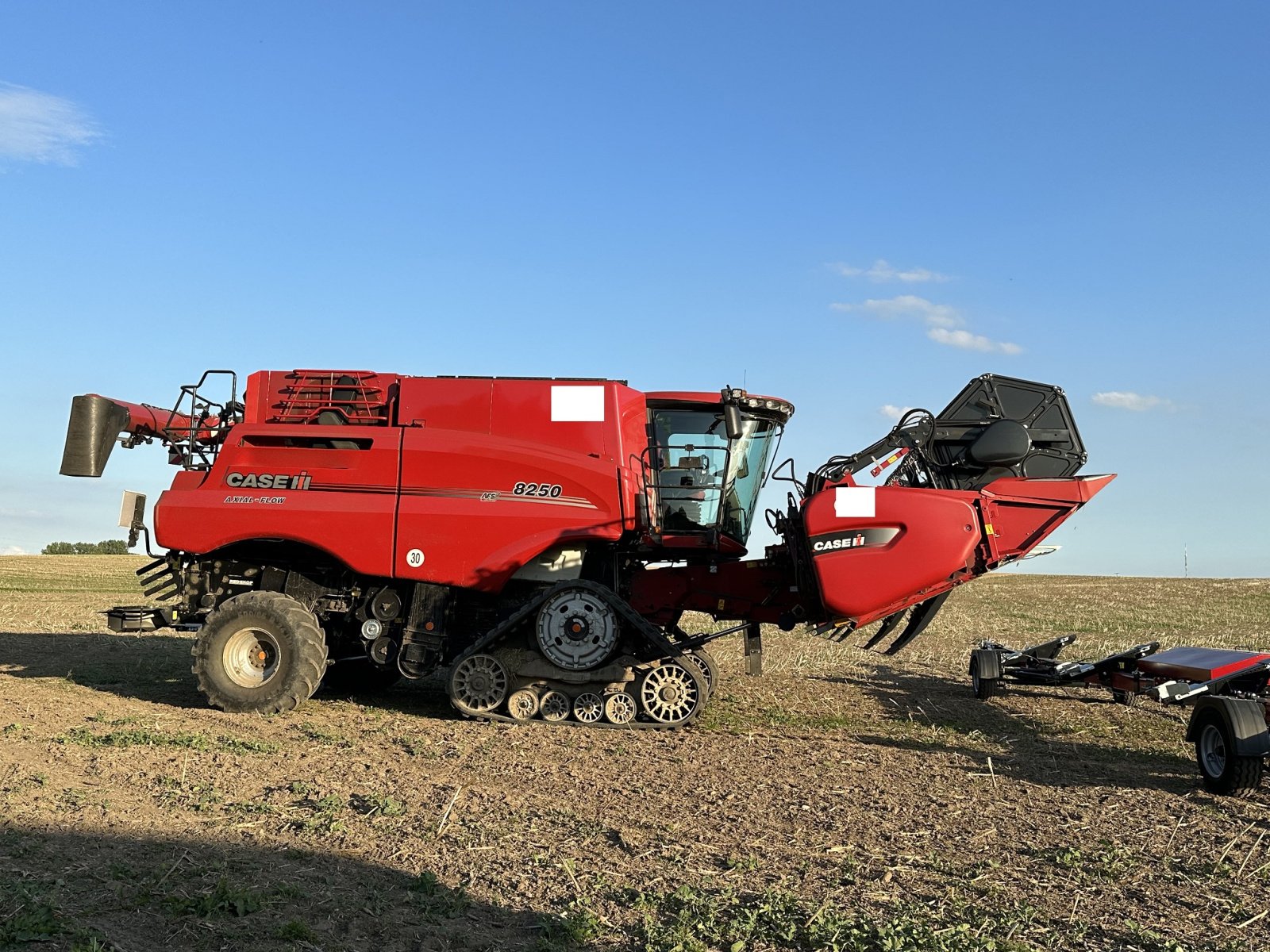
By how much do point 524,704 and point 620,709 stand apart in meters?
0.84

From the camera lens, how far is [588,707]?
9.26 metres

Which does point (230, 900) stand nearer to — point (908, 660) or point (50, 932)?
point (50, 932)

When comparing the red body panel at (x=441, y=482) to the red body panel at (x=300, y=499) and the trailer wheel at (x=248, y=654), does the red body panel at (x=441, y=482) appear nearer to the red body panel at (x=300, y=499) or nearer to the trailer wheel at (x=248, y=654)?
the red body panel at (x=300, y=499)

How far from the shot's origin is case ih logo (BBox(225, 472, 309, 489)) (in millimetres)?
9938

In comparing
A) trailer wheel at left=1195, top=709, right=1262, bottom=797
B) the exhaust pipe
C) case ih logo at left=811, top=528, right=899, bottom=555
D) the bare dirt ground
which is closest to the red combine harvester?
case ih logo at left=811, top=528, right=899, bottom=555

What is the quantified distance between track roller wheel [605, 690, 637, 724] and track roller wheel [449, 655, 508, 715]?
93 centimetres

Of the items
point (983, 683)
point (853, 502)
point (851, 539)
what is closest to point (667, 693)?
point (851, 539)

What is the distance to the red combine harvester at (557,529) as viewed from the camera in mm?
9141

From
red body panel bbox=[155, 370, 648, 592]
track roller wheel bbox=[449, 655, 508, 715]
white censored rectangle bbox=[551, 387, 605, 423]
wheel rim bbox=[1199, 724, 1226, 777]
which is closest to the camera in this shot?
wheel rim bbox=[1199, 724, 1226, 777]

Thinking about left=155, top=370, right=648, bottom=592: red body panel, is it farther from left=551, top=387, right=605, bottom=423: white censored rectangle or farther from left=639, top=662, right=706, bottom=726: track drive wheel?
left=639, top=662, right=706, bottom=726: track drive wheel

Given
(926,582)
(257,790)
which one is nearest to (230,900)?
(257,790)

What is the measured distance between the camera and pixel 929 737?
8734 mm

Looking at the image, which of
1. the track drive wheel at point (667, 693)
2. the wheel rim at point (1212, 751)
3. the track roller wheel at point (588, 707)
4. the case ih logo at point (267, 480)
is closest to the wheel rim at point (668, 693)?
the track drive wheel at point (667, 693)

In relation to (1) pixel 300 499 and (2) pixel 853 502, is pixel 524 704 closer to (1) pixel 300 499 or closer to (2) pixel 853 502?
(1) pixel 300 499
